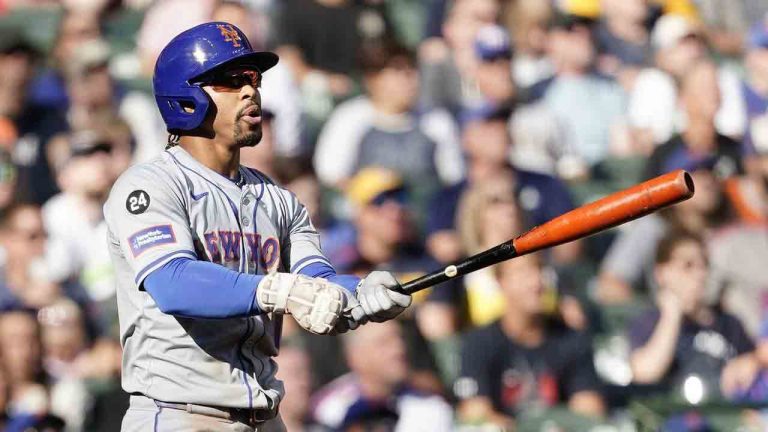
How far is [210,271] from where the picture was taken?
3.74m

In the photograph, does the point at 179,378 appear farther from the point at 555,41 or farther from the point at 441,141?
the point at 555,41

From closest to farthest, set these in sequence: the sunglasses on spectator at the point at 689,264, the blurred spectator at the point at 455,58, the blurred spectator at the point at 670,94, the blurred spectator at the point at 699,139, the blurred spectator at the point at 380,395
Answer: the blurred spectator at the point at 380,395, the sunglasses on spectator at the point at 689,264, the blurred spectator at the point at 699,139, the blurred spectator at the point at 455,58, the blurred spectator at the point at 670,94

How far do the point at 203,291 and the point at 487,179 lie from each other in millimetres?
4415

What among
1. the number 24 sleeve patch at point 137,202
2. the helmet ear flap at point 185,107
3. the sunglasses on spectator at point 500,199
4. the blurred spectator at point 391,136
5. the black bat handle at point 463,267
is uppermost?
the blurred spectator at point 391,136

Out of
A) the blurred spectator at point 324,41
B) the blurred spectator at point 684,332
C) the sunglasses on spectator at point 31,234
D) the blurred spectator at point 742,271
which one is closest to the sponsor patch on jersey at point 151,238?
the sunglasses on spectator at point 31,234

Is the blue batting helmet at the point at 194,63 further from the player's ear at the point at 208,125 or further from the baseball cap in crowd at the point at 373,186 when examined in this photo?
the baseball cap in crowd at the point at 373,186

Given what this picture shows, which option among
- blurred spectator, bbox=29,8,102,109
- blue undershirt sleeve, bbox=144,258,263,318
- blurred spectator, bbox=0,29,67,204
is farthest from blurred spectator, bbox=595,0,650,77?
blue undershirt sleeve, bbox=144,258,263,318

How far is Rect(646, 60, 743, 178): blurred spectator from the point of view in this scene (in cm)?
854

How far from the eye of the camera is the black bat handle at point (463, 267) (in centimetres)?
396

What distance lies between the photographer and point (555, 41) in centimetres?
908

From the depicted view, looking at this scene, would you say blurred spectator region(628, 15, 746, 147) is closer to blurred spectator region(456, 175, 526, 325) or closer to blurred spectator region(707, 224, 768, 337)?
blurred spectator region(707, 224, 768, 337)

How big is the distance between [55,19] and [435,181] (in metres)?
2.71

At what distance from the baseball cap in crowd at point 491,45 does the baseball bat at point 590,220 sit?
4654 millimetres

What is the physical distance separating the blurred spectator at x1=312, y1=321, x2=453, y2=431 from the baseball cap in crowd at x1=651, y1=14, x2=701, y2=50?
11.5 ft
